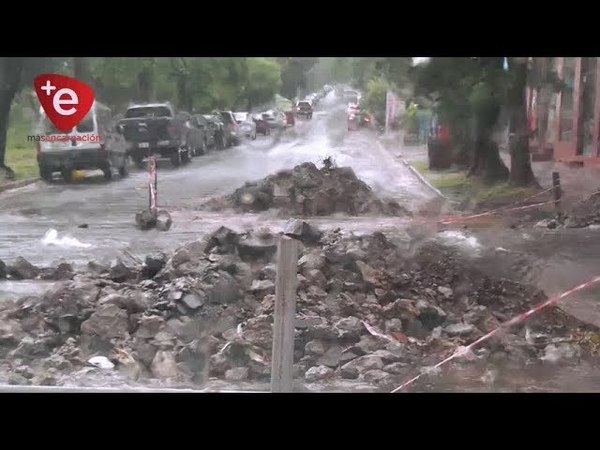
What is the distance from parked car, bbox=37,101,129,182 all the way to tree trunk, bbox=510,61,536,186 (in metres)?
2.14

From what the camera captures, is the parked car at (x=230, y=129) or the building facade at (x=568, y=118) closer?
the building facade at (x=568, y=118)

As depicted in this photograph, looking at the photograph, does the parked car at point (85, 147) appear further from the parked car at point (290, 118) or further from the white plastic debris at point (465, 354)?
the white plastic debris at point (465, 354)

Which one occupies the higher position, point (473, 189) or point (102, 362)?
point (473, 189)

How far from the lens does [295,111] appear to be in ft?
12.6

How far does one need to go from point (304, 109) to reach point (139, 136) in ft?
3.03

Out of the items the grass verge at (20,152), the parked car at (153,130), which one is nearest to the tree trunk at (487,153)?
the parked car at (153,130)

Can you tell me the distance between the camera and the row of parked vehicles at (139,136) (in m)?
3.70

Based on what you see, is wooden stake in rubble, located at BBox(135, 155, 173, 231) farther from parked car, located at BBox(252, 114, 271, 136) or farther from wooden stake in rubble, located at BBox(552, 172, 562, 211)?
wooden stake in rubble, located at BBox(552, 172, 562, 211)

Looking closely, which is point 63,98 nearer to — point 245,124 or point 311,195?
point 245,124

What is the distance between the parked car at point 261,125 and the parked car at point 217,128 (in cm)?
19

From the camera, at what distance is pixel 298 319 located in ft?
Answer: 12.2

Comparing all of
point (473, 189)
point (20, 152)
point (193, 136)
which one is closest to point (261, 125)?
point (193, 136)
